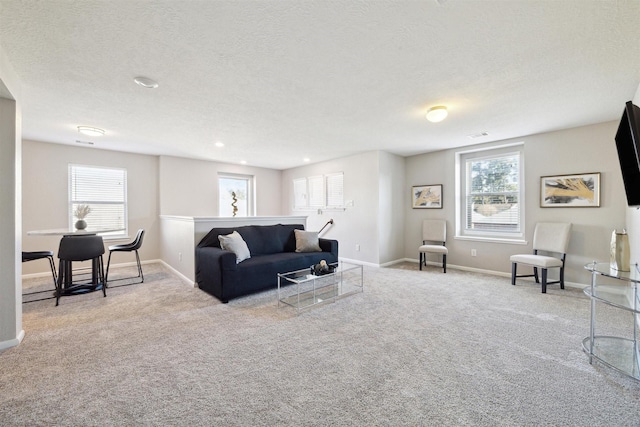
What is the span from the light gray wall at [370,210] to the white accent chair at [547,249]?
2.14 m

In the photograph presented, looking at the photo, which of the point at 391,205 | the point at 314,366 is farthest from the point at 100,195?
the point at 391,205

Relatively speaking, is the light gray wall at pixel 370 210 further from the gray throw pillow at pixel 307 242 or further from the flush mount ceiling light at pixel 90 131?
the flush mount ceiling light at pixel 90 131

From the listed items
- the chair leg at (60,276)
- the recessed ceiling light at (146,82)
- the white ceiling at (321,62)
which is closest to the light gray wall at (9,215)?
the white ceiling at (321,62)

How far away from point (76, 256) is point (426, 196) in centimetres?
578

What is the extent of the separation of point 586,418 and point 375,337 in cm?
131

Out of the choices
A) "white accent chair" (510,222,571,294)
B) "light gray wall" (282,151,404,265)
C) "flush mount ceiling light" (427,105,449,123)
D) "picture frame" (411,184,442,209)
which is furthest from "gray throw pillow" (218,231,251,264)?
"white accent chair" (510,222,571,294)

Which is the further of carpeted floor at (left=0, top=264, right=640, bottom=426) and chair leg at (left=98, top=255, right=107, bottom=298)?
chair leg at (left=98, top=255, right=107, bottom=298)

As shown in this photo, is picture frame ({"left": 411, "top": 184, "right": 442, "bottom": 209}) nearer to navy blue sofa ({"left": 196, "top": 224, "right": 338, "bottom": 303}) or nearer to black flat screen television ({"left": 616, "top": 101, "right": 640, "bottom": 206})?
navy blue sofa ({"left": 196, "top": 224, "right": 338, "bottom": 303})

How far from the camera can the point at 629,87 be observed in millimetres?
2545

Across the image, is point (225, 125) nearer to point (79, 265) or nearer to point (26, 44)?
point (26, 44)

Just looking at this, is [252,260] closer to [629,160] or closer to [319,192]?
[319,192]

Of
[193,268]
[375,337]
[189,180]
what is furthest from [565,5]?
[189,180]

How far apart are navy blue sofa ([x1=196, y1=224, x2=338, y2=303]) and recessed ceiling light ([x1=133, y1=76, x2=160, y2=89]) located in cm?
193

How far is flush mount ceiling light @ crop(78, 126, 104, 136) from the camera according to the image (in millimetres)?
3753
